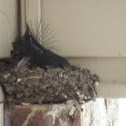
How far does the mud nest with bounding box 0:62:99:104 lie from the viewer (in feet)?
5.83

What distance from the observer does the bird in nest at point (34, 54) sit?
1.89 metres

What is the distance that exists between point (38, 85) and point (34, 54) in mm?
165

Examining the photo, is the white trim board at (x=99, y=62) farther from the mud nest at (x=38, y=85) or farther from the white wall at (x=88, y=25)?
the mud nest at (x=38, y=85)

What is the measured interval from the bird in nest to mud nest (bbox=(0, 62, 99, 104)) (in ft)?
0.22

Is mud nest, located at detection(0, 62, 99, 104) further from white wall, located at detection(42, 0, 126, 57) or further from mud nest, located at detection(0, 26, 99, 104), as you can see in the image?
white wall, located at detection(42, 0, 126, 57)

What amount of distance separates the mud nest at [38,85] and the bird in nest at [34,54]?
0.22 ft

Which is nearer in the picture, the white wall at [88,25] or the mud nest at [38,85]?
the mud nest at [38,85]

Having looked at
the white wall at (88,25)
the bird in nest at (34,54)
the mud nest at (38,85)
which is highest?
the white wall at (88,25)

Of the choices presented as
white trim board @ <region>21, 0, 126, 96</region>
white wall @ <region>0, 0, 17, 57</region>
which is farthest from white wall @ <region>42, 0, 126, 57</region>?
white wall @ <region>0, 0, 17, 57</region>

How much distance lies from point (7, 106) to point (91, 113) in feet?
1.17

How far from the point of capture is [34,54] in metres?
1.90

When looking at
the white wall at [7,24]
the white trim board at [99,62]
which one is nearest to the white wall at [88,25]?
the white trim board at [99,62]

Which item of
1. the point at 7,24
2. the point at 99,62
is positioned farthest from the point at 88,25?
the point at 7,24

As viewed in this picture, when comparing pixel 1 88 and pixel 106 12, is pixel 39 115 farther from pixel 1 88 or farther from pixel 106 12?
pixel 106 12
